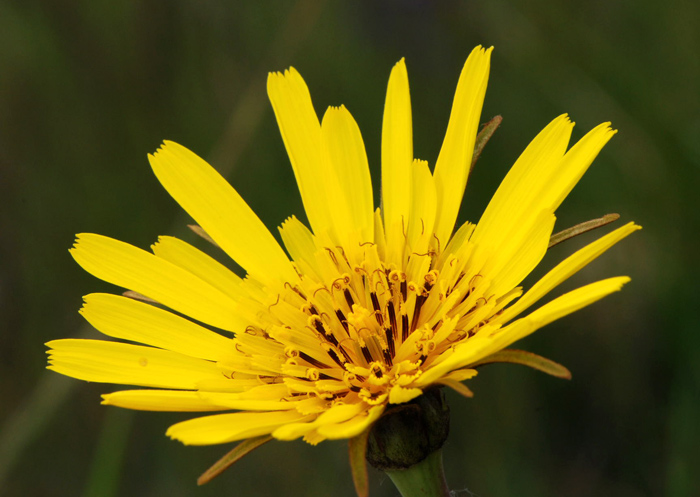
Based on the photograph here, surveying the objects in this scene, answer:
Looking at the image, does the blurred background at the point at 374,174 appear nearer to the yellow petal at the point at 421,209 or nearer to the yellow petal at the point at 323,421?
the yellow petal at the point at 421,209

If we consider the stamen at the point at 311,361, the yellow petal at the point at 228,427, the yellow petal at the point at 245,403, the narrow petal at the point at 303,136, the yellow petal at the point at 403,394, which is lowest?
the yellow petal at the point at 403,394

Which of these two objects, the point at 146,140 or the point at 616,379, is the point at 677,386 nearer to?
the point at 616,379

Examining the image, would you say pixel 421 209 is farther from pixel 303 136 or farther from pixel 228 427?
pixel 228 427

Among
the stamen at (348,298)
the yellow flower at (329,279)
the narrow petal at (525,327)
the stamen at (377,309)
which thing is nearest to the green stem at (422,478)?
the yellow flower at (329,279)

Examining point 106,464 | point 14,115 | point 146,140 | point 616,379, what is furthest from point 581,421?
point 14,115

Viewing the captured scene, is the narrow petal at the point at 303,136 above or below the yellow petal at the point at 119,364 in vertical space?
above

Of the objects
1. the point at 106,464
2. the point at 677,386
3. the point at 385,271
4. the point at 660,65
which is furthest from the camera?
the point at 660,65
